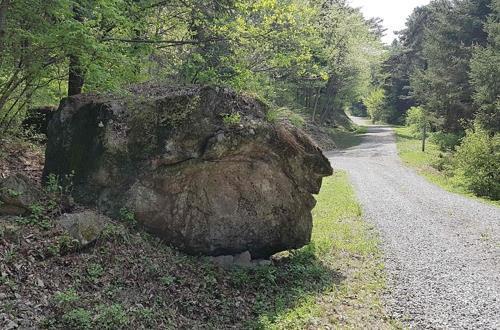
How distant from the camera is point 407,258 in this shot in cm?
962

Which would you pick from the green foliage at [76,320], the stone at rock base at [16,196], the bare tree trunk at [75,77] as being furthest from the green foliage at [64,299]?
the bare tree trunk at [75,77]

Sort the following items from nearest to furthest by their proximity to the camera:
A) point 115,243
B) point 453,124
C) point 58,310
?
1. point 58,310
2. point 115,243
3. point 453,124

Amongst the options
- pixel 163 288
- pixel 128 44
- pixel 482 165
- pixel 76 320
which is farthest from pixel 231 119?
pixel 482 165

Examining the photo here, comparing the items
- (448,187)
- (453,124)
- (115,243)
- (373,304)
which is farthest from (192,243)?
(453,124)

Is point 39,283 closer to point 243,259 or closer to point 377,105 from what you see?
point 243,259

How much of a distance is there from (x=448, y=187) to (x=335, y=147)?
56.1ft

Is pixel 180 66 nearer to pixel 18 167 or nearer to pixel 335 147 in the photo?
pixel 18 167

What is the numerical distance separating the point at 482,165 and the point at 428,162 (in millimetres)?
8768

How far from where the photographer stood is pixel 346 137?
44.5 m

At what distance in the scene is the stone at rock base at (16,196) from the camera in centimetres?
618

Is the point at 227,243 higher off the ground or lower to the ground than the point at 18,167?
lower

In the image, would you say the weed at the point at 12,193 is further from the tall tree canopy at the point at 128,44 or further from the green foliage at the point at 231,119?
the green foliage at the point at 231,119

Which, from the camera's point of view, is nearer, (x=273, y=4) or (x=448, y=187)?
(x=273, y=4)

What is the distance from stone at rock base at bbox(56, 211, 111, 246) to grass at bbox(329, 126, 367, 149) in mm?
33081
